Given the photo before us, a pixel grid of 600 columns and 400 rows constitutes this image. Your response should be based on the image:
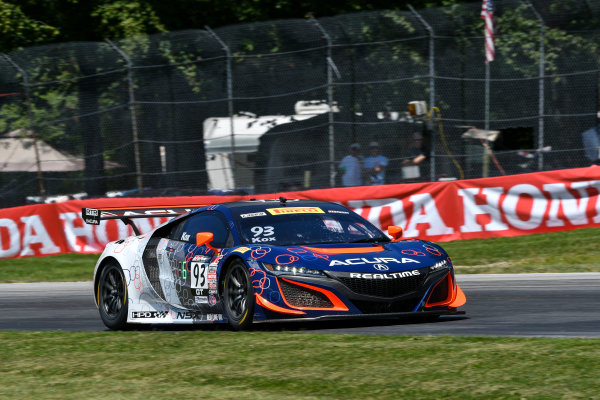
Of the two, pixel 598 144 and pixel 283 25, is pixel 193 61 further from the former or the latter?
pixel 598 144

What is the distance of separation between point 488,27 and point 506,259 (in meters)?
4.82

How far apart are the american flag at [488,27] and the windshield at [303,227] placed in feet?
31.1

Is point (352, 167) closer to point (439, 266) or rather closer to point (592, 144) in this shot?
point (592, 144)

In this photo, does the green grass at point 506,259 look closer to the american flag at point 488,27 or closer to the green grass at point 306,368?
the american flag at point 488,27

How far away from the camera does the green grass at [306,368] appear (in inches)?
222

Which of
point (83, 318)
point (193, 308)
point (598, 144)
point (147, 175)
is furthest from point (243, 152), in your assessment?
point (193, 308)

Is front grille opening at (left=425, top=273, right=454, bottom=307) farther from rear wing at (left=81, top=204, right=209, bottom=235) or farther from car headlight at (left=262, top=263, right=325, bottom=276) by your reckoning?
rear wing at (left=81, top=204, right=209, bottom=235)

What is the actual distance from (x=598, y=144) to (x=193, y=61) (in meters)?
7.67

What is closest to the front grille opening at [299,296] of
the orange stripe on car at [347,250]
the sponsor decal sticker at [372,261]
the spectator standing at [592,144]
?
the sponsor decal sticker at [372,261]

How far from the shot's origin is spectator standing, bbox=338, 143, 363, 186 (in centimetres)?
1902

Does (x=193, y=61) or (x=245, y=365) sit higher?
(x=193, y=61)

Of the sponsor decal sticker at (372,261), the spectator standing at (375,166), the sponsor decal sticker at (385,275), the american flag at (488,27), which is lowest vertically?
the sponsor decal sticker at (385,275)

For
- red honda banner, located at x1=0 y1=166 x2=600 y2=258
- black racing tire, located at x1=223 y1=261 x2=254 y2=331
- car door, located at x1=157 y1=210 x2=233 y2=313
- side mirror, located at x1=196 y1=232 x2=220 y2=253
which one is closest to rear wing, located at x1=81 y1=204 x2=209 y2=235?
car door, located at x1=157 y1=210 x2=233 y2=313

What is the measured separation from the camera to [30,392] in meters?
6.19
